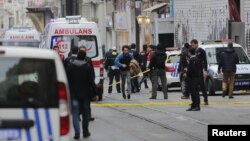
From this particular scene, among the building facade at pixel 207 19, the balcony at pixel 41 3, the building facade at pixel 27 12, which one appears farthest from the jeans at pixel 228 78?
the balcony at pixel 41 3

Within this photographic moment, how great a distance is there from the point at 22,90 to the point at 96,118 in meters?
10.0

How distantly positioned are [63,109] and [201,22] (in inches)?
1380

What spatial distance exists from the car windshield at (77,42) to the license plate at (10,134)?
614 inches

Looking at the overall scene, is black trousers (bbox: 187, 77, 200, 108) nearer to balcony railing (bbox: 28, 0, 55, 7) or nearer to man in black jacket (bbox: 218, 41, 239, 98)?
man in black jacket (bbox: 218, 41, 239, 98)

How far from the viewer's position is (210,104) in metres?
22.0

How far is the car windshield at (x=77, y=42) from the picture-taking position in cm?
2417

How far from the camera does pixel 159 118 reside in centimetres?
1838

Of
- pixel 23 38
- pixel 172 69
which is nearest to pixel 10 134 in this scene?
pixel 172 69

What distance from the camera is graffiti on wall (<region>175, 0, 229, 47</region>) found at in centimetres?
3988

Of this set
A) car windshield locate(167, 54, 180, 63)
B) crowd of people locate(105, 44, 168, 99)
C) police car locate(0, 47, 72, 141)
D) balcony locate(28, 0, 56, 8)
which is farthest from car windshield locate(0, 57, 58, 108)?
balcony locate(28, 0, 56, 8)

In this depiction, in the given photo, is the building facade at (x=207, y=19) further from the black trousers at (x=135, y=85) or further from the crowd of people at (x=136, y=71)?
the crowd of people at (x=136, y=71)

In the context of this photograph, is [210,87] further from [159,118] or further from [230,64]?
[159,118]

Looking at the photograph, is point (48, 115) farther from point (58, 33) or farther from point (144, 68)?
point (144, 68)

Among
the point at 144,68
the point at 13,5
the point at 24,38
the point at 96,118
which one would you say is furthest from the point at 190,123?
the point at 13,5
